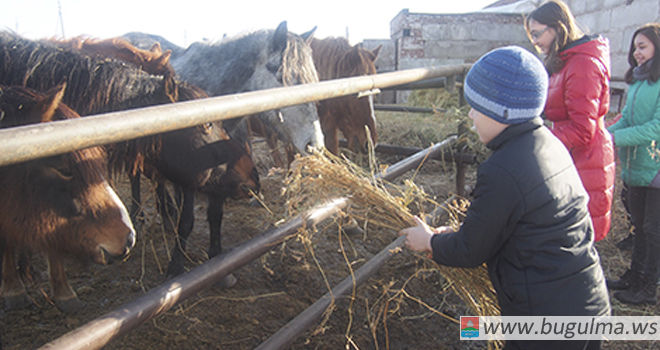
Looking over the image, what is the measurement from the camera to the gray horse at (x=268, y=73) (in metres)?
3.32

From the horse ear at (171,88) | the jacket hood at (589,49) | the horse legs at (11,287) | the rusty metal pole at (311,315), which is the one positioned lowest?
the horse legs at (11,287)

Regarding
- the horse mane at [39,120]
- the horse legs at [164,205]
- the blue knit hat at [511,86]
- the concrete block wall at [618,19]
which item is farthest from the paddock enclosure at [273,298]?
the concrete block wall at [618,19]

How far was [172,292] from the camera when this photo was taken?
1.33 metres

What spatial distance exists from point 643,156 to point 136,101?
321 cm

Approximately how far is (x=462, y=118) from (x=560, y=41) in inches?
72.9

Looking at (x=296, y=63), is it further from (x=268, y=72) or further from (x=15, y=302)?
(x=15, y=302)

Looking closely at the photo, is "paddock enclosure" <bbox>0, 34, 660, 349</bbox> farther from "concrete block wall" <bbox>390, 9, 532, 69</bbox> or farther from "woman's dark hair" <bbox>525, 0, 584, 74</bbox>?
"concrete block wall" <bbox>390, 9, 532, 69</bbox>

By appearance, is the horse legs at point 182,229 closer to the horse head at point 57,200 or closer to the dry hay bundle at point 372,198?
the horse head at point 57,200

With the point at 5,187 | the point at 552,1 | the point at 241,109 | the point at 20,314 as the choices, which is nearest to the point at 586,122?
the point at 552,1

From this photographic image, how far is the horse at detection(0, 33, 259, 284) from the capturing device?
84.8 inches

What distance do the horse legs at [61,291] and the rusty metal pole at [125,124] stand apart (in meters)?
1.90

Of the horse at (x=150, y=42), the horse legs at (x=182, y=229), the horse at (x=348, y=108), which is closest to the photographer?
the horse legs at (x=182, y=229)

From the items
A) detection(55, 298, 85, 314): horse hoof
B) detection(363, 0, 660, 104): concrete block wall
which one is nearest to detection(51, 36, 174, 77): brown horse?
detection(55, 298, 85, 314): horse hoof

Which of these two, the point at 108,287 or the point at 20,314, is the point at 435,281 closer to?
the point at 108,287
